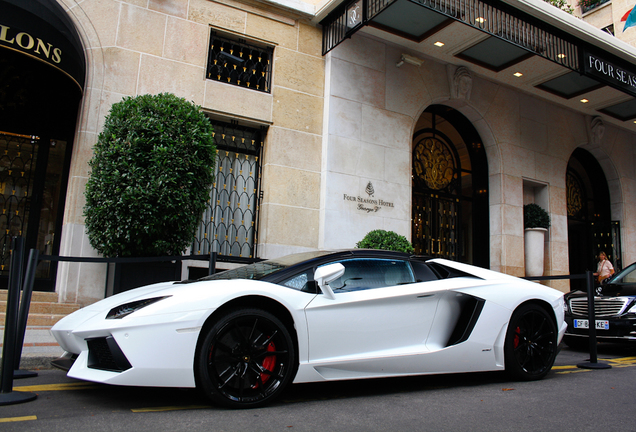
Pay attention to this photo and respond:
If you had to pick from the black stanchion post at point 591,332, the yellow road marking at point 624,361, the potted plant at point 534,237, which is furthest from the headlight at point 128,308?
the potted plant at point 534,237

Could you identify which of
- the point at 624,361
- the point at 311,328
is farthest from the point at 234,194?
the point at 624,361

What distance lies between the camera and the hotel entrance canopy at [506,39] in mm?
9125

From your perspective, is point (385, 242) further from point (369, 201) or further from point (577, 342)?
point (577, 342)

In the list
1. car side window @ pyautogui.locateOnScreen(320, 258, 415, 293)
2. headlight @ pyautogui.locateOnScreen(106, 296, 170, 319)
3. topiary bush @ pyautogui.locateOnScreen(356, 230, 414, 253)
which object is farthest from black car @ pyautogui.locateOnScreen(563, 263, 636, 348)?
headlight @ pyautogui.locateOnScreen(106, 296, 170, 319)

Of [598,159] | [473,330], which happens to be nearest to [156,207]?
[473,330]

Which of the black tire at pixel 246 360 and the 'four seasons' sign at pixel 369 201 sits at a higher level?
the 'four seasons' sign at pixel 369 201

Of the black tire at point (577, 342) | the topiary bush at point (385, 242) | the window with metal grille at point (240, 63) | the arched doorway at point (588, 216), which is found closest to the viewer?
the black tire at point (577, 342)

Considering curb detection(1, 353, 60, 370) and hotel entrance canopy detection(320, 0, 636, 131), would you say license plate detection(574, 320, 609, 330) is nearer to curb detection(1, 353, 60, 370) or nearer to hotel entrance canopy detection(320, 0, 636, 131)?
hotel entrance canopy detection(320, 0, 636, 131)

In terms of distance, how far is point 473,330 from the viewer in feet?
13.7

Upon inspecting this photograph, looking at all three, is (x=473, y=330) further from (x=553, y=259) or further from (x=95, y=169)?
(x=553, y=259)

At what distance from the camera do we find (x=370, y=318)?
3.73 m

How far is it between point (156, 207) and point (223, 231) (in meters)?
2.69

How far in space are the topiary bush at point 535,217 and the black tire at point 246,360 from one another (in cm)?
1090

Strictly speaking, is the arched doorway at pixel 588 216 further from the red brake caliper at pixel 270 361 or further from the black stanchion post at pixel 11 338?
the black stanchion post at pixel 11 338
